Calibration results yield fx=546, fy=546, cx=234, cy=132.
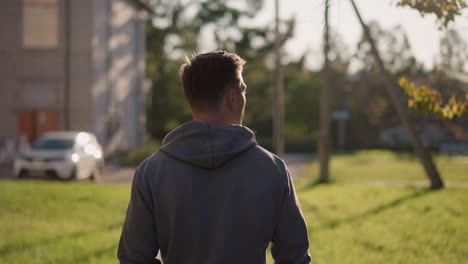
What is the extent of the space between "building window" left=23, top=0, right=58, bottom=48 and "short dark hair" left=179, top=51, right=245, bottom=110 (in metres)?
28.8

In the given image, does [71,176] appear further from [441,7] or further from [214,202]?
[214,202]

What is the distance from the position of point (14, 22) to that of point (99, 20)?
14.6 ft

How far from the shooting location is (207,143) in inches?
86.9

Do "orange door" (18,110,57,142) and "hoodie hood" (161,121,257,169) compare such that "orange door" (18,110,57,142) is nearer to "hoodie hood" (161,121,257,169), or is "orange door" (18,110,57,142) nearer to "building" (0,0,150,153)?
"building" (0,0,150,153)

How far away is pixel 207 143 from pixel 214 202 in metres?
0.24

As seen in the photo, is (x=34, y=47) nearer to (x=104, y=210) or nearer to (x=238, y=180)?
(x=104, y=210)

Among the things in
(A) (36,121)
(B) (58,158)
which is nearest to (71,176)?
(B) (58,158)

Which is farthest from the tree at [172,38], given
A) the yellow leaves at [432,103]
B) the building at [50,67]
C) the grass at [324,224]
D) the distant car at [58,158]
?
the yellow leaves at [432,103]

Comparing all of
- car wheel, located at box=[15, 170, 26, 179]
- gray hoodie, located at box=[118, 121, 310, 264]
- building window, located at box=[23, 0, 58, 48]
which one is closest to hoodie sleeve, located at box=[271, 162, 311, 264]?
gray hoodie, located at box=[118, 121, 310, 264]

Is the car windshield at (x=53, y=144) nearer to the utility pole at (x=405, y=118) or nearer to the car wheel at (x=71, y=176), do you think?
the car wheel at (x=71, y=176)

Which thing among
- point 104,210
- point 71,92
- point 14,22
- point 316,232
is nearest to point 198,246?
point 316,232

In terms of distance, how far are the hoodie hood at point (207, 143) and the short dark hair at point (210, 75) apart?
0.10m

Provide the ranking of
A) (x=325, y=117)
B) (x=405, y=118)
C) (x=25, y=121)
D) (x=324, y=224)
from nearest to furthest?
(x=324, y=224), (x=405, y=118), (x=325, y=117), (x=25, y=121)

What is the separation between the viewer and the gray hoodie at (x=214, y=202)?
2.18 metres
